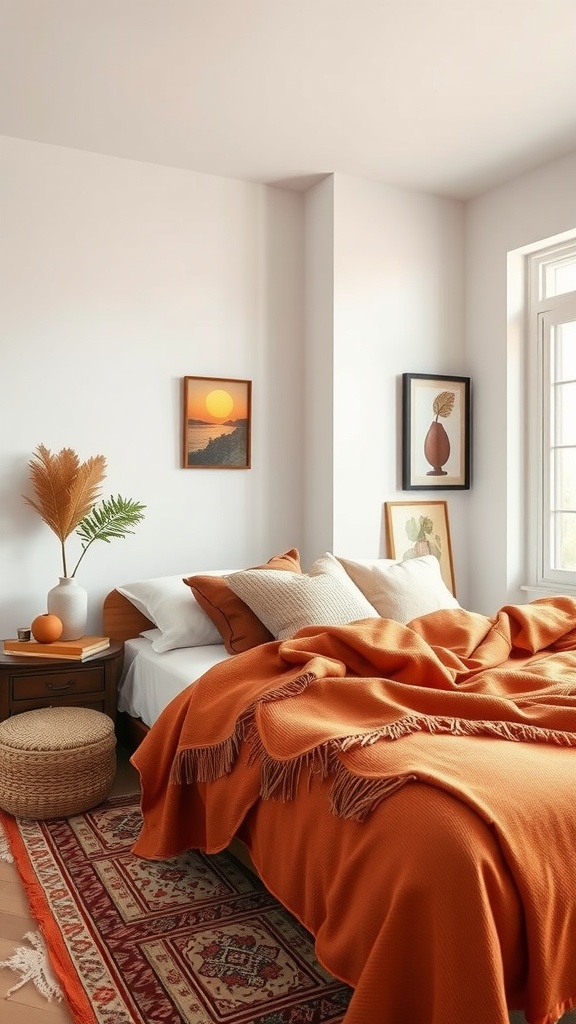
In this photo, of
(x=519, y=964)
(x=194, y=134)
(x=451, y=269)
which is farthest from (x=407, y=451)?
(x=519, y=964)

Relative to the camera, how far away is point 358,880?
164 centimetres

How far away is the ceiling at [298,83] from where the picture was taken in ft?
9.41

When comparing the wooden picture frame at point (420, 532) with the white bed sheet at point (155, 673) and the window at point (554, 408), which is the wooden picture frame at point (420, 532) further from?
the white bed sheet at point (155, 673)

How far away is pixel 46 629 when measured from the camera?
3414 mm

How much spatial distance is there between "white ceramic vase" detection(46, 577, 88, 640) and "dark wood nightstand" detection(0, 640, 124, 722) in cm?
16

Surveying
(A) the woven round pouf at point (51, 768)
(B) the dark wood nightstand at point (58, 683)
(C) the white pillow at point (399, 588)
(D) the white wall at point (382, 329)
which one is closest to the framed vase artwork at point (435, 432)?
(D) the white wall at point (382, 329)

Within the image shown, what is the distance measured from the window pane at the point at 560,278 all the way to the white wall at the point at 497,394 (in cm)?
16

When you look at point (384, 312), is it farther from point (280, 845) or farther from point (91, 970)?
point (91, 970)

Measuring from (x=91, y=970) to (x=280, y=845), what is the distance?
566mm

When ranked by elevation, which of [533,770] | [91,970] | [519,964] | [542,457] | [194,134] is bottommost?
[91,970]

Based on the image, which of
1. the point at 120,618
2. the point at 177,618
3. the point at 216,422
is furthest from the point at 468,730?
the point at 216,422

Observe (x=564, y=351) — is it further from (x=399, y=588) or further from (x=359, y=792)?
(x=359, y=792)

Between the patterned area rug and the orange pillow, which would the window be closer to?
the orange pillow

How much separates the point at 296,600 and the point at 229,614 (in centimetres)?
33
